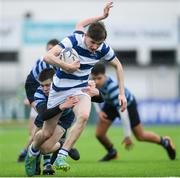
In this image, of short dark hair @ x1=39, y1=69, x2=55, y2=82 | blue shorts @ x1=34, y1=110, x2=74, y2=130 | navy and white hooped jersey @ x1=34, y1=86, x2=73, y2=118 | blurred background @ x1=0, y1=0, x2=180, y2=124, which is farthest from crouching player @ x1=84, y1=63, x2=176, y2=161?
blurred background @ x1=0, y1=0, x2=180, y2=124

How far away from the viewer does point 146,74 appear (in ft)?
133

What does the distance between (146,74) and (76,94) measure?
29444 mm

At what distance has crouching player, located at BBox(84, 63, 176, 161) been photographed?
14.9 metres

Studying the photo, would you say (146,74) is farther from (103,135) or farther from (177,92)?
(103,135)

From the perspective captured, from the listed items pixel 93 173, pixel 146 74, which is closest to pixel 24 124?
pixel 146 74


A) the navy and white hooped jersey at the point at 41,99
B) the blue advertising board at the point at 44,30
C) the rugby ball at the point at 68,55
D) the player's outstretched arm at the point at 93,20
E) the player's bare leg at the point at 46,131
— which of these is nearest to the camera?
the rugby ball at the point at 68,55

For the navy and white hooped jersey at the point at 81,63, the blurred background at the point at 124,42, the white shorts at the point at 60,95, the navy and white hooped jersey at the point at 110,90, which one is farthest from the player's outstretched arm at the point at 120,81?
the blurred background at the point at 124,42

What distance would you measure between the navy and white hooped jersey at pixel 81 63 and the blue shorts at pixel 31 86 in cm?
214

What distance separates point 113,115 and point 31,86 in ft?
9.58

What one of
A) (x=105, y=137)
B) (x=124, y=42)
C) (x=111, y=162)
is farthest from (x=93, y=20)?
(x=124, y=42)

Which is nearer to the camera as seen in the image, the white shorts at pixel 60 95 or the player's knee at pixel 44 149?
the white shorts at pixel 60 95

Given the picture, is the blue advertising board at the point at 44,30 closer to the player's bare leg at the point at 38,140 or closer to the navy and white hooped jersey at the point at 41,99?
the navy and white hooped jersey at the point at 41,99

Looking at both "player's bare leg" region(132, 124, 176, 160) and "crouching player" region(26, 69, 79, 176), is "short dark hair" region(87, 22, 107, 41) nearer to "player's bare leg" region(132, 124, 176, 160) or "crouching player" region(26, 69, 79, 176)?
"crouching player" region(26, 69, 79, 176)

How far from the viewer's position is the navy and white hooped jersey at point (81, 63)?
1106cm
